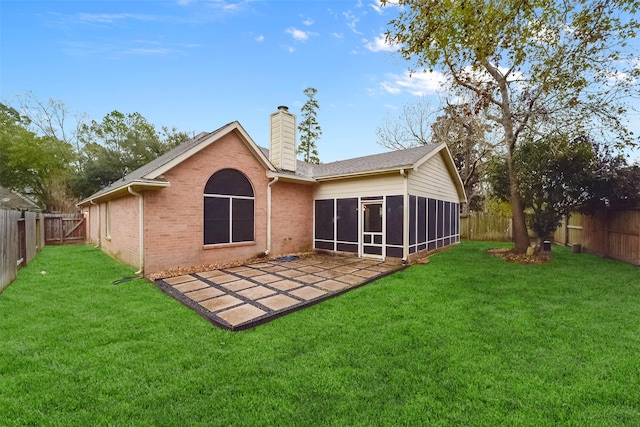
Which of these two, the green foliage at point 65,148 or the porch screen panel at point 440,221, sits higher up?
the green foliage at point 65,148

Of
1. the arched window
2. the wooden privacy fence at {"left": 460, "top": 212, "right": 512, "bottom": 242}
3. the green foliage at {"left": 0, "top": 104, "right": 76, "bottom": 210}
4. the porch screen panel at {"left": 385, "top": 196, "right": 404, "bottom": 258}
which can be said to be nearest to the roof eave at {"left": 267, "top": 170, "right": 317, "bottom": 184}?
the arched window

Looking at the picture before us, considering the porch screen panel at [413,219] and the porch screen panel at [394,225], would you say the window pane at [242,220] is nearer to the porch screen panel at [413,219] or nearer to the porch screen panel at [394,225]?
the porch screen panel at [394,225]

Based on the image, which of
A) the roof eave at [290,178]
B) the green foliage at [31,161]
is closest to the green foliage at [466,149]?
the roof eave at [290,178]

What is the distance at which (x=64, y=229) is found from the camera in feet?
52.6

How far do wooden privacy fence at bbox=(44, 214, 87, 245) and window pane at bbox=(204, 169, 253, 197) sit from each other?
13.7 meters

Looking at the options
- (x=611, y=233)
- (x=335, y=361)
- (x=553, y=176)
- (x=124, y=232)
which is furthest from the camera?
(x=611, y=233)

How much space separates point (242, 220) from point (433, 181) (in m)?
7.50

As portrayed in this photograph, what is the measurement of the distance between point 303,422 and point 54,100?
3357cm

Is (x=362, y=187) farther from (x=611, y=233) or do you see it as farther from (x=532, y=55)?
(x=611, y=233)

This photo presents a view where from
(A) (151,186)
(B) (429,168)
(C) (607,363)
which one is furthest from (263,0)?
(C) (607,363)

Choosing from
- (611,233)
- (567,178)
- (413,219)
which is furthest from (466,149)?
(413,219)

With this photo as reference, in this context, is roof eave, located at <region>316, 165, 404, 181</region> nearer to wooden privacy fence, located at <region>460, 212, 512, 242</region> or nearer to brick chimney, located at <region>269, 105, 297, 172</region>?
brick chimney, located at <region>269, 105, 297, 172</region>

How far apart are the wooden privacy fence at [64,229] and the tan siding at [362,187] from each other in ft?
49.9

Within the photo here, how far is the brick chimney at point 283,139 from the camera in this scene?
34.5 ft
